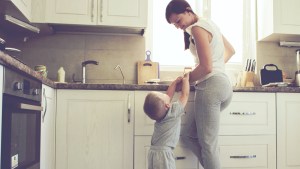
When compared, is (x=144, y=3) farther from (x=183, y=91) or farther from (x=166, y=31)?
(x=183, y=91)

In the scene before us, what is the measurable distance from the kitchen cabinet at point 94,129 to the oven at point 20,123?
1.64 ft

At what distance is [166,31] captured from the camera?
3326 millimetres

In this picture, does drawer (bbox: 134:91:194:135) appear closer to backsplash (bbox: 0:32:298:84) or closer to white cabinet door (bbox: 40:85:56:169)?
white cabinet door (bbox: 40:85:56:169)

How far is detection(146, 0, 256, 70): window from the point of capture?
3.30m

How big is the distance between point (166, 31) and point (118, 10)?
0.68 m

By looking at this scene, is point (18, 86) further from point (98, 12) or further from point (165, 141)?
point (98, 12)

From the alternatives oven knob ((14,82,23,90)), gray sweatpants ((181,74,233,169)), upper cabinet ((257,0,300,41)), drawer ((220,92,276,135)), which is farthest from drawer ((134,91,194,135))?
upper cabinet ((257,0,300,41))

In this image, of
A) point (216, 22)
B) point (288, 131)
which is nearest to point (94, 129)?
point (288, 131)

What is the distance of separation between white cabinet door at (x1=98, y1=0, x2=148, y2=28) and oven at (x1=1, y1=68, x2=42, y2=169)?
1.02 metres

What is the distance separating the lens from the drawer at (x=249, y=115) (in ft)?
8.26

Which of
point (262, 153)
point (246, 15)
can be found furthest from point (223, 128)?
point (246, 15)

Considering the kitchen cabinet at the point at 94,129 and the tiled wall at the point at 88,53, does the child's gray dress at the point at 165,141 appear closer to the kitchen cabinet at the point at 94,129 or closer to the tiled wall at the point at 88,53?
the kitchen cabinet at the point at 94,129

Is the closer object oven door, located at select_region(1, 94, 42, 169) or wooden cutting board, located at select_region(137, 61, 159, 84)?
oven door, located at select_region(1, 94, 42, 169)

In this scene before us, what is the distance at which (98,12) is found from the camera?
2.75 metres
